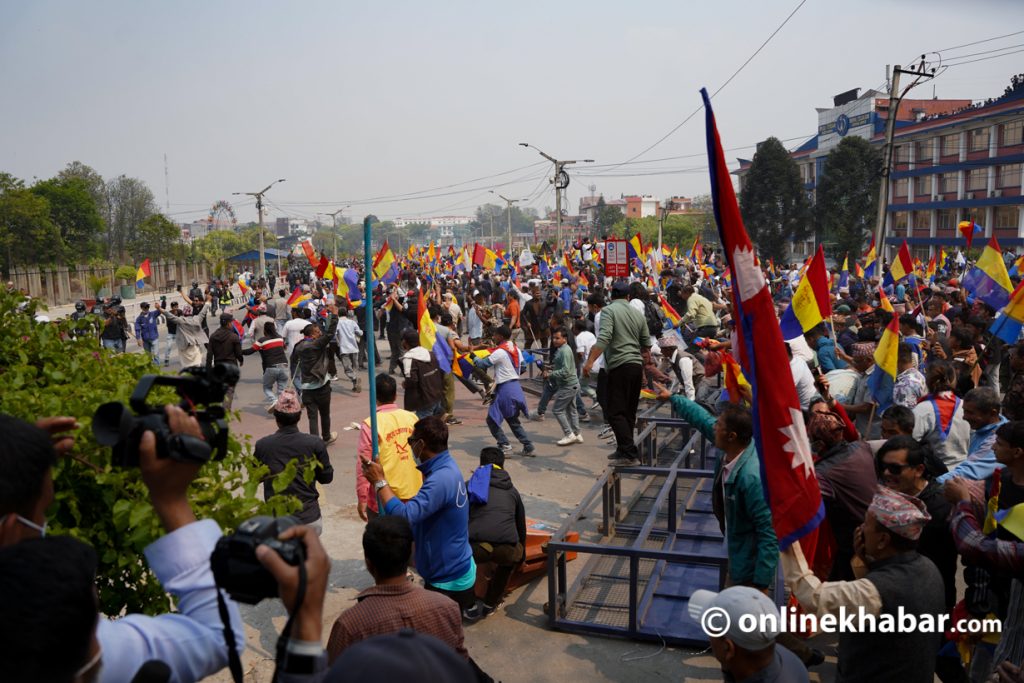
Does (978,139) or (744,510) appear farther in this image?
(978,139)

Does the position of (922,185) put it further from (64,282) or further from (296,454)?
(296,454)

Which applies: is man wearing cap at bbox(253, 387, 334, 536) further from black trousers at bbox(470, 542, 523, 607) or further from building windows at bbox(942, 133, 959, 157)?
building windows at bbox(942, 133, 959, 157)

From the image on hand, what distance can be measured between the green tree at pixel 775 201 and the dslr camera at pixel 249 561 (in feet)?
165

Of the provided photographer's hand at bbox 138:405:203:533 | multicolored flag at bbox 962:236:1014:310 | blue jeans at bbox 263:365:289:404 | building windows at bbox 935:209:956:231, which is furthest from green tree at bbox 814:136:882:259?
photographer's hand at bbox 138:405:203:533

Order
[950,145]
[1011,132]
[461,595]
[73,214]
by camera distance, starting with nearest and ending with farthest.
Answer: [461,595], [73,214], [1011,132], [950,145]

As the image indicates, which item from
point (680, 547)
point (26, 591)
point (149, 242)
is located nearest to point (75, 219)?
point (149, 242)

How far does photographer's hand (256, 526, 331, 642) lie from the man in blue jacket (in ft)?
9.79

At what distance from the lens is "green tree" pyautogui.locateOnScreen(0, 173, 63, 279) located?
134 ft

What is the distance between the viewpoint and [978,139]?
174 ft

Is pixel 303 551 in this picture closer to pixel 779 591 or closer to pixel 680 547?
pixel 779 591

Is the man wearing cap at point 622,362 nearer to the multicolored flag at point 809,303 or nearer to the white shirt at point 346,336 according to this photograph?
the multicolored flag at point 809,303

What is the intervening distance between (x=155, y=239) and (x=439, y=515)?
59.0m

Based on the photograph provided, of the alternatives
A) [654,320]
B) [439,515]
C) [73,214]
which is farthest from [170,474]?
[73,214]

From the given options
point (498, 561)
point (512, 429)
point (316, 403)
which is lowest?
point (512, 429)
